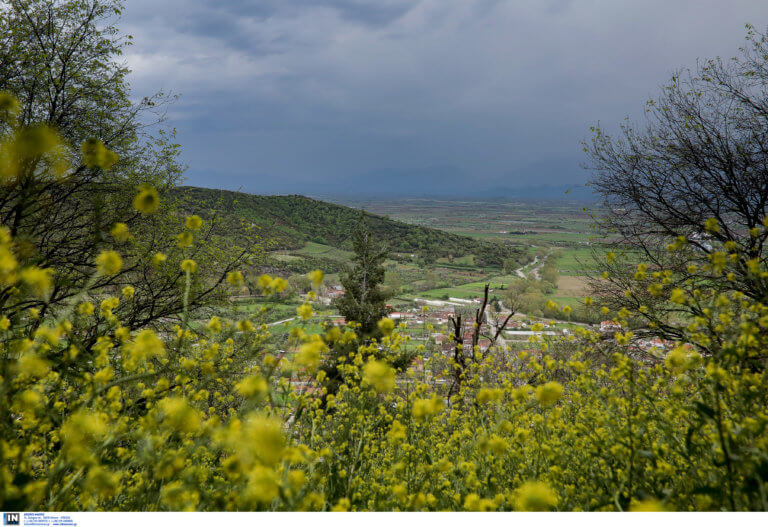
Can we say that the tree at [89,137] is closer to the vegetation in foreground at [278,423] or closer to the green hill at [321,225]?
the vegetation in foreground at [278,423]

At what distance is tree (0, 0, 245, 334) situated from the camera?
5629mm

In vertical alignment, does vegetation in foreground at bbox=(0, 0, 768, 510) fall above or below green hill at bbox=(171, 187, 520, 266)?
below

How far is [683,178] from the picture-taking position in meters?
7.40

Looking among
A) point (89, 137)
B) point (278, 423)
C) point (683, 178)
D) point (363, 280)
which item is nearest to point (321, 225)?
point (363, 280)

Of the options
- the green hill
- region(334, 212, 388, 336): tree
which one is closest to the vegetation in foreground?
region(334, 212, 388, 336): tree

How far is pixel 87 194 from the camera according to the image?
6.46m

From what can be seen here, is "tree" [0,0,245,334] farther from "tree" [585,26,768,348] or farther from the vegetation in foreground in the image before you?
"tree" [585,26,768,348]

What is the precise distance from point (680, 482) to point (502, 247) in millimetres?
63931

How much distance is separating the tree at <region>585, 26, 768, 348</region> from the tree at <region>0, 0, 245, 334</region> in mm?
10142

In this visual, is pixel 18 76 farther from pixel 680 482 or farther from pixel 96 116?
pixel 680 482

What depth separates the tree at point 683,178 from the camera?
647 centimetres

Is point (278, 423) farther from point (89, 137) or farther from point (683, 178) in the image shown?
point (683, 178)

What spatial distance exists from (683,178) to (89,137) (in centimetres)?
1309
